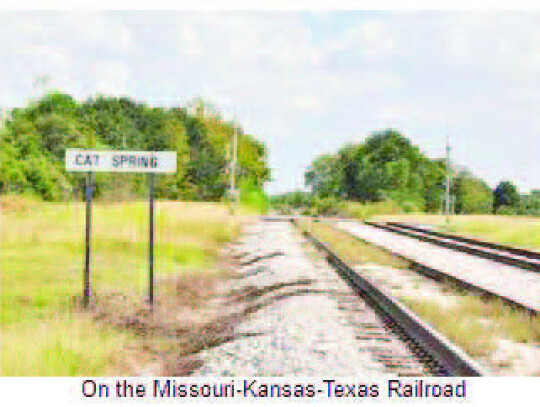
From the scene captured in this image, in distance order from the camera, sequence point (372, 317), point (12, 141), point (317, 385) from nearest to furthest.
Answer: point (317, 385) → point (372, 317) → point (12, 141)

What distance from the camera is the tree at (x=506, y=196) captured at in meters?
86.2

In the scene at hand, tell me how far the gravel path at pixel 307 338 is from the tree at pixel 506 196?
81.1m

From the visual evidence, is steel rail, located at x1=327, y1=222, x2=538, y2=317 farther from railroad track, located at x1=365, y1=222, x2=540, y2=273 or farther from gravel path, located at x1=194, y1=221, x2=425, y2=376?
railroad track, located at x1=365, y1=222, x2=540, y2=273

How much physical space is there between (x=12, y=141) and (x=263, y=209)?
2032 cm

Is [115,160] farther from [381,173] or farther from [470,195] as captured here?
[470,195]

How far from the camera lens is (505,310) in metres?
8.55

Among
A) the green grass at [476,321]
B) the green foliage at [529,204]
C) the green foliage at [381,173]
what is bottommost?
the green grass at [476,321]

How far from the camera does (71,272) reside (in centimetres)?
1216

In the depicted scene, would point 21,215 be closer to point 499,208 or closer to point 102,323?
point 102,323

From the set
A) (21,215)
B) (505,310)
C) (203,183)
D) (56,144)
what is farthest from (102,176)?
(505,310)

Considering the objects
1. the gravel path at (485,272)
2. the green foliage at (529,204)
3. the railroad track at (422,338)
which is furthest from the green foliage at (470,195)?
the railroad track at (422,338)

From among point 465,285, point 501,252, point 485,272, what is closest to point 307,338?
point 465,285

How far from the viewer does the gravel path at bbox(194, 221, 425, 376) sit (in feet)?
18.3

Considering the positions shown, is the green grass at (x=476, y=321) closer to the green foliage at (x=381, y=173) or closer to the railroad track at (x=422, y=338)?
the railroad track at (x=422, y=338)
